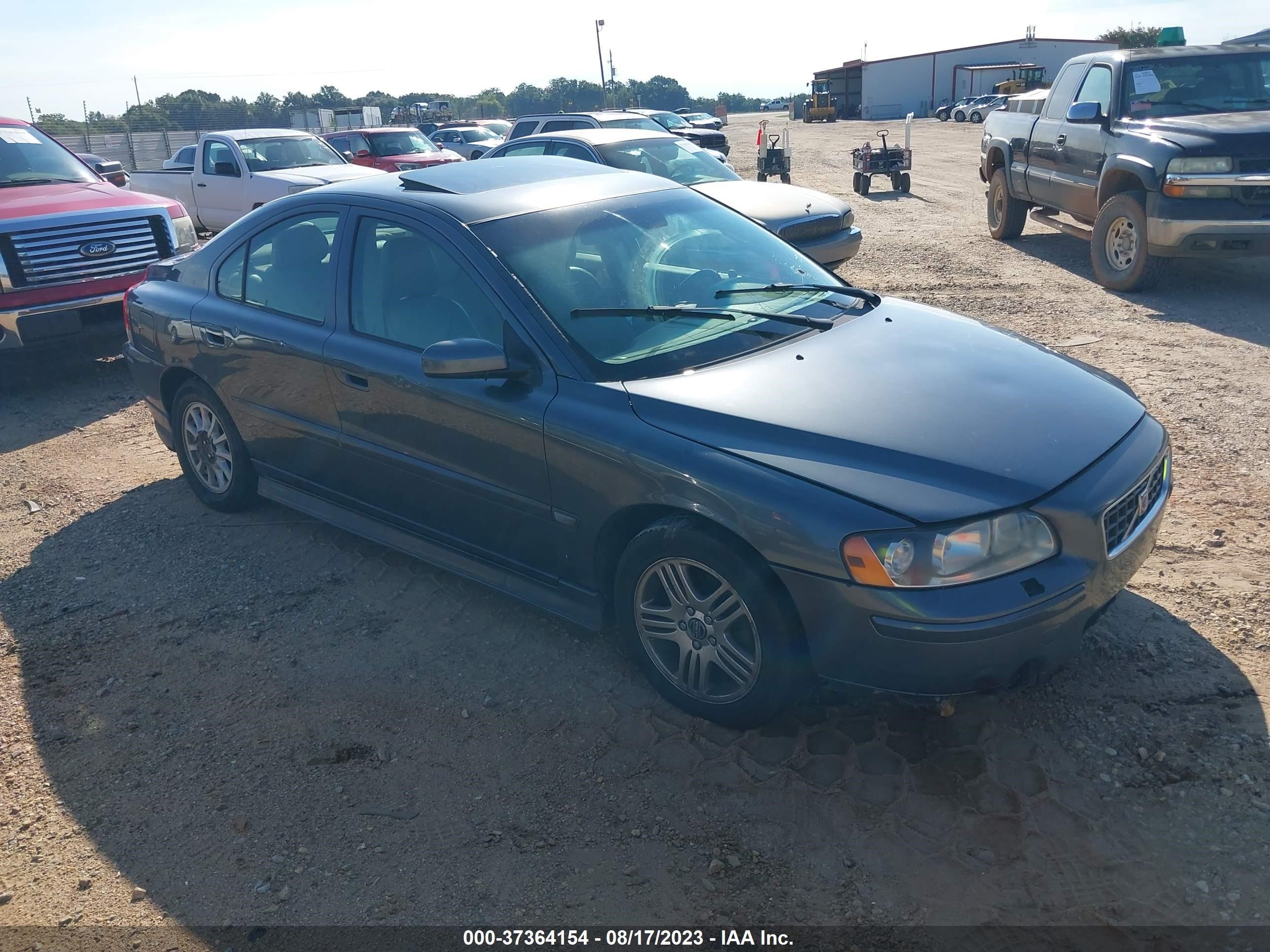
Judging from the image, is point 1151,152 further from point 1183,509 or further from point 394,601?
point 394,601

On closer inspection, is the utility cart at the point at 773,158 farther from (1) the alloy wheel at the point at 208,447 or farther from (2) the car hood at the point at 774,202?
(1) the alloy wheel at the point at 208,447

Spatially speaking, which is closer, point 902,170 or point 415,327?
point 415,327

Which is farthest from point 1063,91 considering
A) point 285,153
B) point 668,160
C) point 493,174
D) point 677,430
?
point 285,153

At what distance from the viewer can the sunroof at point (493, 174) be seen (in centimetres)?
420

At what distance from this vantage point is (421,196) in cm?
406

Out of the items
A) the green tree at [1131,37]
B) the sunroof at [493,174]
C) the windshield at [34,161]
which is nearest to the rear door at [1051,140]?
the sunroof at [493,174]

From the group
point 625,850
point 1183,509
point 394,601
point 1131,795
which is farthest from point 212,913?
point 1183,509

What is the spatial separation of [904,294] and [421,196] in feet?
20.5

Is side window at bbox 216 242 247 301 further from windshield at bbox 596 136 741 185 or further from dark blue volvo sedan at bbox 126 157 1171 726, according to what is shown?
windshield at bbox 596 136 741 185

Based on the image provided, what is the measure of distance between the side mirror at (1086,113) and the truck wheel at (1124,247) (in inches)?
29.6

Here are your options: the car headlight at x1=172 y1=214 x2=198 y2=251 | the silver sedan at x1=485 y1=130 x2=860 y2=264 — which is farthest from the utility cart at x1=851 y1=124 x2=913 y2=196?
the car headlight at x1=172 y1=214 x2=198 y2=251

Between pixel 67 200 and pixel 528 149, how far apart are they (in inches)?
195

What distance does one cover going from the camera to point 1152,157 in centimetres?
826

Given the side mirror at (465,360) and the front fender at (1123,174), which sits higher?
the front fender at (1123,174)
